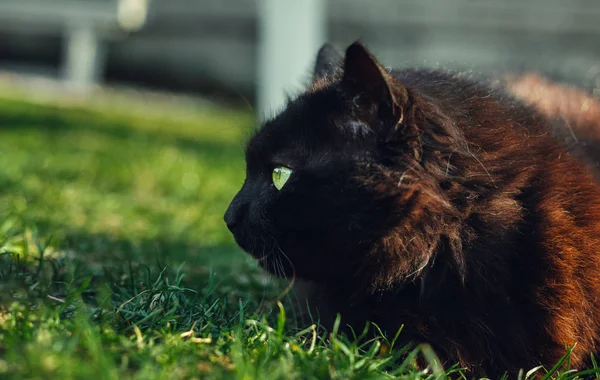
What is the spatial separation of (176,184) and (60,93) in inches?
169

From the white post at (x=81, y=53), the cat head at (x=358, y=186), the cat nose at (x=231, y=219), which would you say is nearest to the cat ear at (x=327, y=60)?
the cat head at (x=358, y=186)

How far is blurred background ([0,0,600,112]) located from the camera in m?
8.52

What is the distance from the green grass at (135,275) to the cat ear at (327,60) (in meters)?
0.39

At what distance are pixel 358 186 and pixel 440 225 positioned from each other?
0.87ft

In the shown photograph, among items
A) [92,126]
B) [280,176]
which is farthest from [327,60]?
[92,126]

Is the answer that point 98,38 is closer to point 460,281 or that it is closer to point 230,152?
point 230,152

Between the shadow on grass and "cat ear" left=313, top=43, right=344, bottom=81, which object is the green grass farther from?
"cat ear" left=313, top=43, right=344, bottom=81

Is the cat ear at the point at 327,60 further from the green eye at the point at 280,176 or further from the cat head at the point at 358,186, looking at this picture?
the green eye at the point at 280,176

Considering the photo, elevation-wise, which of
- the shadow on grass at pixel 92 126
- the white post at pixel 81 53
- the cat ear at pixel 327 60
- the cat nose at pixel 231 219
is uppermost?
the cat ear at pixel 327 60

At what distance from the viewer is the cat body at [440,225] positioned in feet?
6.03

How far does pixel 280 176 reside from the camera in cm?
206

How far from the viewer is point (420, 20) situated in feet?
29.3

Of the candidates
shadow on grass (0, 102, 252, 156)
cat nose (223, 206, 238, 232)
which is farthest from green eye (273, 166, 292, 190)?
shadow on grass (0, 102, 252, 156)

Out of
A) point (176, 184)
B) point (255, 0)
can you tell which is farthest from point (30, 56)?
point (176, 184)
